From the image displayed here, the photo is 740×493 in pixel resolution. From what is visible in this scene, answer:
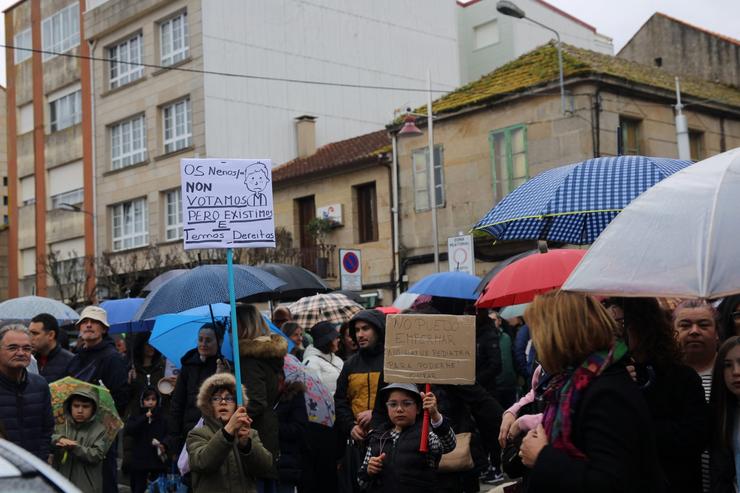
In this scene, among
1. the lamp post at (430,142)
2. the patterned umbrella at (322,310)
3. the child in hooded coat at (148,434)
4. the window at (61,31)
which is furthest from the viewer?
the window at (61,31)

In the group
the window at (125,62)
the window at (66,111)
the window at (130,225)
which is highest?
the window at (125,62)

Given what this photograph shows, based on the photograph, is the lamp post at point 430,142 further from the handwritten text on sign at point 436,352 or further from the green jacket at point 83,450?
the handwritten text on sign at point 436,352

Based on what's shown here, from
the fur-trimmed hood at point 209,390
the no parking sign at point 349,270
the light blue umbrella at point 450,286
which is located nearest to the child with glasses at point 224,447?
the fur-trimmed hood at point 209,390

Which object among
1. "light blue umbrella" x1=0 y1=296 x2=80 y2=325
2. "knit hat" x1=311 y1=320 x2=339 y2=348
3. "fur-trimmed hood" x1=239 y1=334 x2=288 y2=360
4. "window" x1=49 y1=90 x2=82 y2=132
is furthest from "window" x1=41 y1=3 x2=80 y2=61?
"fur-trimmed hood" x1=239 y1=334 x2=288 y2=360

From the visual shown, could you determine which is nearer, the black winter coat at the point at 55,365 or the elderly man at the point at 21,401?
the elderly man at the point at 21,401

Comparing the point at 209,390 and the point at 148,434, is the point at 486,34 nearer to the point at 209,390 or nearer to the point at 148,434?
the point at 148,434

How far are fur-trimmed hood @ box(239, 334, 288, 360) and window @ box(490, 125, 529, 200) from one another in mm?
17586

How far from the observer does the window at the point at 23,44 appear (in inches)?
1608

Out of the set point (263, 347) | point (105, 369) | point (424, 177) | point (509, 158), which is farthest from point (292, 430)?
point (424, 177)

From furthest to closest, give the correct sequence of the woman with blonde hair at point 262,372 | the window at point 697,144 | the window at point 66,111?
the window at point 66,111 < the window at point 697,144 < the woman with blonde hair at point 262,372

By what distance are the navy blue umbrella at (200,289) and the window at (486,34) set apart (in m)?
33.5

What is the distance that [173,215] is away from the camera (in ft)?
112

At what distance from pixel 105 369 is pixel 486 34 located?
33.7 metres

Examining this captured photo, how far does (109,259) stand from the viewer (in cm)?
3431
